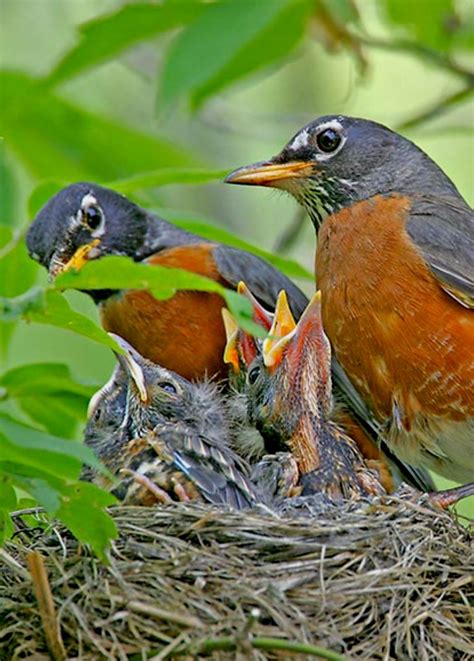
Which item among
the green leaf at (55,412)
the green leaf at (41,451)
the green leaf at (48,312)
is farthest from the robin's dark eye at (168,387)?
the green leaf at (41,451)

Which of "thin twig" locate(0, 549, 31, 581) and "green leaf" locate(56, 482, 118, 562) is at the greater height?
"green leaf" locate(56, 482, 118, 562)

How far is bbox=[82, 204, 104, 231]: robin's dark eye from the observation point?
5.77 m

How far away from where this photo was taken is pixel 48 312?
10.7 feet

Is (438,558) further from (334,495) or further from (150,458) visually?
(150,458)

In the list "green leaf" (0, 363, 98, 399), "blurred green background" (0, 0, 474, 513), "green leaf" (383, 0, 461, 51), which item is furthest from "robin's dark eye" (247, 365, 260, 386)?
"green leaf" (383, 0, 461, 51)

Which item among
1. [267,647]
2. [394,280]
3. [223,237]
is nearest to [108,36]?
[223,237]

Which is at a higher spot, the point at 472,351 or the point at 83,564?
the point at 472,351

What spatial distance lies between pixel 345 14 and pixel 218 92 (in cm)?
65

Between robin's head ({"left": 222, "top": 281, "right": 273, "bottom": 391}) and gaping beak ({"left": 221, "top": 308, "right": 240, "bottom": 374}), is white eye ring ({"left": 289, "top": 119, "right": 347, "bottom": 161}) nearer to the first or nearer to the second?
robin's head ({"left": 222, "top": 281, "right": 273, "bottom": 391})

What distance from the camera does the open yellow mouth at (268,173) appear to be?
209 inches

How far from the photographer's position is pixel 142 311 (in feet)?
19.0

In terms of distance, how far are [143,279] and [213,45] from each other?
2064 mm

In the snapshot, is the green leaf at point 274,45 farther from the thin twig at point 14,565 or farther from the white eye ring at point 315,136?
the thin twig at point 14,565

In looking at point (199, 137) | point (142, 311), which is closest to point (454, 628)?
point (142, 311)
